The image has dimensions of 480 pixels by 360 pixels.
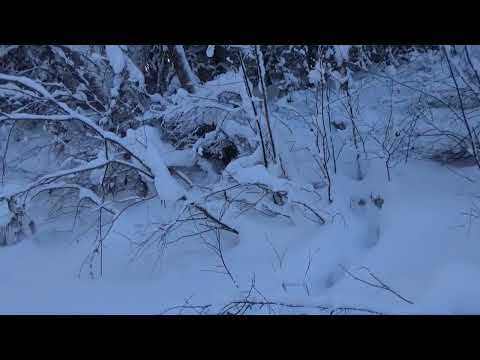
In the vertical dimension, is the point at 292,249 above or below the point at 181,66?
below

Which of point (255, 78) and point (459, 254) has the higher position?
point (255, 78)

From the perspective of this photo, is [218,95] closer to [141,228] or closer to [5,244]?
[141,228]

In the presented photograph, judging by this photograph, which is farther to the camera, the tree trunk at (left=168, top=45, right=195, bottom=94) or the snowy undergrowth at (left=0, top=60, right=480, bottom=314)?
the tree trunk at (left=168, top=45, right=195, bottom=94)

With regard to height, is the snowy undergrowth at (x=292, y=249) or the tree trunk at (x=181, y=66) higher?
the tree trunk at (x=181, y=66)

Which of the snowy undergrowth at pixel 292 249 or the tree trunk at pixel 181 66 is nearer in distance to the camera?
the snowy undergrowth at pixel 292 249

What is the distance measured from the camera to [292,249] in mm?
2842

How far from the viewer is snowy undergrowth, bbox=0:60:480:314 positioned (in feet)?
7.77

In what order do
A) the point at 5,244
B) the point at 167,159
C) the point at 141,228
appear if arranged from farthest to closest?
1. the point at 5,244
2. the point at 167,159
3. the point at 141,228

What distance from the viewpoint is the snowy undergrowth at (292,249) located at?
2.37 m

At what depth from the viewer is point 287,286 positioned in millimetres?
2455

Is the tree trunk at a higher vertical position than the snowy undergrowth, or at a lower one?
higher

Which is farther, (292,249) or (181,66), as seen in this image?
(181,66)
